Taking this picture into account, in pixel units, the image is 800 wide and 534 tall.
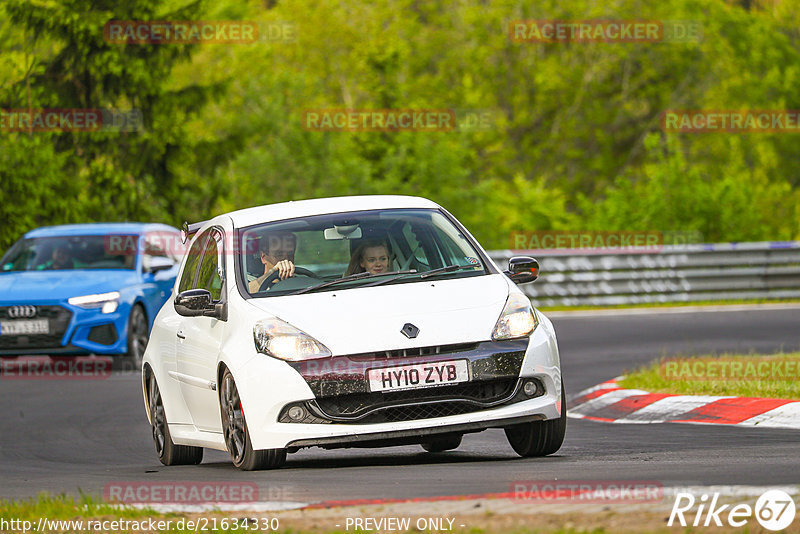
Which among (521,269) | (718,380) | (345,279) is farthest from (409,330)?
(718,380)

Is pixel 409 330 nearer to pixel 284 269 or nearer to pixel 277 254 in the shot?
pixel 284 269

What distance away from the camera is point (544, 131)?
203 ft

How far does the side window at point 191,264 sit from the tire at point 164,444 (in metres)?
0.66

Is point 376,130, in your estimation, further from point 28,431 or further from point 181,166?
point 28,431

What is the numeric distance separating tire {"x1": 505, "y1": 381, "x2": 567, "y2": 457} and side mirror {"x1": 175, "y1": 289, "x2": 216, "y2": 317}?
1.85 metres

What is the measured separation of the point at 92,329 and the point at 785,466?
37.9 ft

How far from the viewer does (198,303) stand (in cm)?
888

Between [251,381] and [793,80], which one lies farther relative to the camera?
[793,80]

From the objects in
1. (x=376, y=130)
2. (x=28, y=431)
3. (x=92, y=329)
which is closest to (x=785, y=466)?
(x=28, y=431)

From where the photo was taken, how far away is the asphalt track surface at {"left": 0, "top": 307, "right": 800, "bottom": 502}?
7082 millimetres

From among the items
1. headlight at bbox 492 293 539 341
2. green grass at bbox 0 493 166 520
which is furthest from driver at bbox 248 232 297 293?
green grass at bbox 0 493 166 520

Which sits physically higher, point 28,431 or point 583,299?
point 28,431

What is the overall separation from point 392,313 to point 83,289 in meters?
10.1

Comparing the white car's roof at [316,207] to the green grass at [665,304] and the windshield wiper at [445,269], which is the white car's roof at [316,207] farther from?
the green grass at [665,304]
